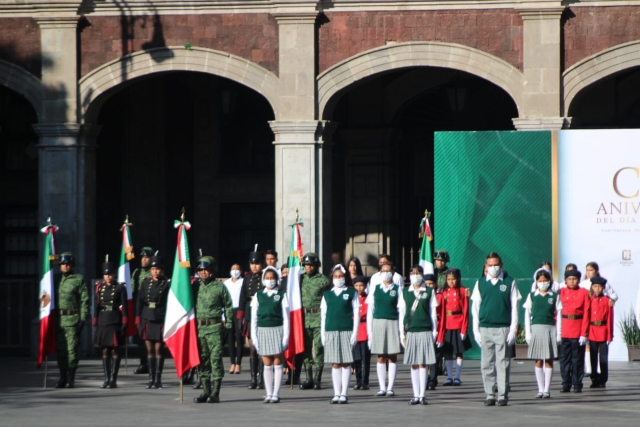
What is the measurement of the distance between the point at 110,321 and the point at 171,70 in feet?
19.3

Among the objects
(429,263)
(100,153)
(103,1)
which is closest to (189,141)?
(100,153)

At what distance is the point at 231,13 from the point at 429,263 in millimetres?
5227

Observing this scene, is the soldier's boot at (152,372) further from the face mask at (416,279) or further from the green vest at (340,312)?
the face mask at (416,279)

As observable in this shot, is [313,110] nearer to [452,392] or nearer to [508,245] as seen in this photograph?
[508,245]

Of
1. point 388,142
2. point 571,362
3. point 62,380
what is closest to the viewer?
point 571,362

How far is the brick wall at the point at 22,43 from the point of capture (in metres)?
21.9

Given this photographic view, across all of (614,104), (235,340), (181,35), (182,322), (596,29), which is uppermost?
(181,35)

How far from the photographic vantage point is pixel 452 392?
1631 centimetres

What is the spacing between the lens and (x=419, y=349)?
14.9 metres

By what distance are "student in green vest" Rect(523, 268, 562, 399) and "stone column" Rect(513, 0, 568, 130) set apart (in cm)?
529

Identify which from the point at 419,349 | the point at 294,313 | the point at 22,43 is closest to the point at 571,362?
the point at 419,349

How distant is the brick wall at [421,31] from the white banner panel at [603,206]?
201 cm

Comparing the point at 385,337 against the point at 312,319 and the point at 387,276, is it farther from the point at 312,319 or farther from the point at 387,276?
the point at 312,319

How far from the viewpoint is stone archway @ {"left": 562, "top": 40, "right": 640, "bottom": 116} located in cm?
2062
